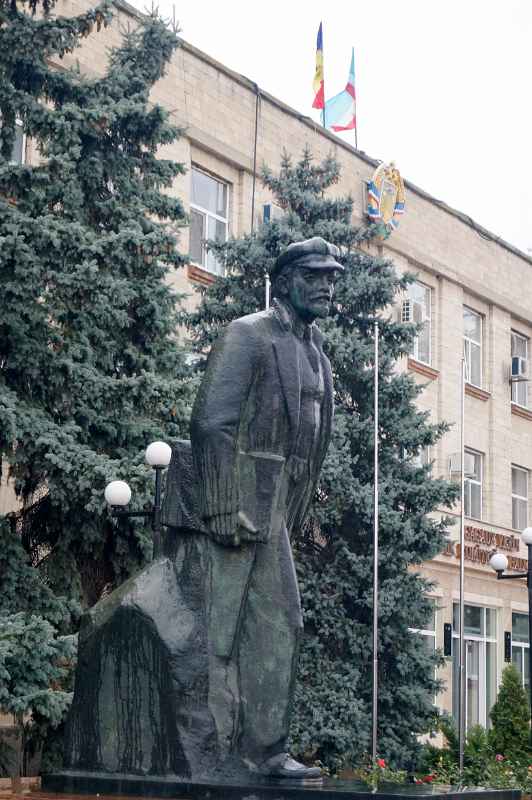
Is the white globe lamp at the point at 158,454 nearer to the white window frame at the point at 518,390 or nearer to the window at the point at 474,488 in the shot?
the window at the point at 474,488

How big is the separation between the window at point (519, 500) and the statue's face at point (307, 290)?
27.0m

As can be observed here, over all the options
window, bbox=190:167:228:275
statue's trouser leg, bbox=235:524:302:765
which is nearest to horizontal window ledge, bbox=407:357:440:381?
window, bbox=190:167:228:275

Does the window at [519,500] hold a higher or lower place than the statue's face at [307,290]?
higher

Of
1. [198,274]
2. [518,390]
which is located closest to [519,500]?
[518,390]

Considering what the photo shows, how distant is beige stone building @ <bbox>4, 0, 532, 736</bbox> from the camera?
24719 millimetres

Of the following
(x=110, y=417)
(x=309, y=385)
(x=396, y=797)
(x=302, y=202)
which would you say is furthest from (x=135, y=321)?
(x=396, y=797)

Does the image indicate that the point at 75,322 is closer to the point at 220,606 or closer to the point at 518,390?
the point at 220,606

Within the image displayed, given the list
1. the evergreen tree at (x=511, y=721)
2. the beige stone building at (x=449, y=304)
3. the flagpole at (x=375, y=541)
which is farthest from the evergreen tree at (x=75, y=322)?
the evergreen tree at (x=511, y=721)

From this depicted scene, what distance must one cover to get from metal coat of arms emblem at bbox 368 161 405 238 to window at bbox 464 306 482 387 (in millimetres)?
5042

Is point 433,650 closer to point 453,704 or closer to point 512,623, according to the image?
point 453,704

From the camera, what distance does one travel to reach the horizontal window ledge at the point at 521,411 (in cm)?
3434

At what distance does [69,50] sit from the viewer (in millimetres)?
16062

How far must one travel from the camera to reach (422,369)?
99.9 feet

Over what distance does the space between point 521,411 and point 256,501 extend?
91.3 feet
